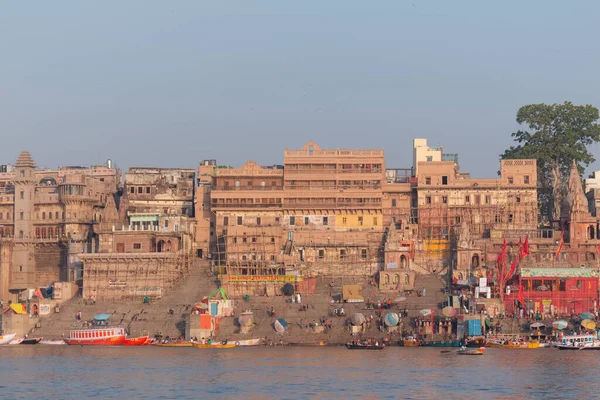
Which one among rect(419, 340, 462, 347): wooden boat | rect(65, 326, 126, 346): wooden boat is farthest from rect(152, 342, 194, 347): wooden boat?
rect(419, 340, 462, 347): wooden boat

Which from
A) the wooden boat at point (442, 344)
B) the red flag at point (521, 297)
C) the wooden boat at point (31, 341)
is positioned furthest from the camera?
the wooden boat at point (31, 341)

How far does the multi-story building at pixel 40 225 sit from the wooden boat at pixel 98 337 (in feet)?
58.2

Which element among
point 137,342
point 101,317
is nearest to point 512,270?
point 137,342

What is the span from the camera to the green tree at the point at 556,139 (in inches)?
5123

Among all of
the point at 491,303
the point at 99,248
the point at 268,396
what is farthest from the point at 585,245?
the point at 268,396

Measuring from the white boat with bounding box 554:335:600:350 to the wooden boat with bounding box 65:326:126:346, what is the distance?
3288cm

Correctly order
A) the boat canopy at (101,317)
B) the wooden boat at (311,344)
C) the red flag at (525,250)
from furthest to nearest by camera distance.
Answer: the red flag at (525,250) → the boat canopy at (101,317) → the wooden boat at (311,344)

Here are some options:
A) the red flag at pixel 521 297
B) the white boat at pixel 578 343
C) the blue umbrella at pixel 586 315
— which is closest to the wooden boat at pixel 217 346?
the red flag at pixel 521 297

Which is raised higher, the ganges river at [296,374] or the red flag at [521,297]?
the red flag at [521,297]

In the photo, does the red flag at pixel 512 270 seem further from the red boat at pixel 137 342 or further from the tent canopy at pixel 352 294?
the red boat at pixel 137 342

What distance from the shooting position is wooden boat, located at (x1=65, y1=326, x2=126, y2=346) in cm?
10800

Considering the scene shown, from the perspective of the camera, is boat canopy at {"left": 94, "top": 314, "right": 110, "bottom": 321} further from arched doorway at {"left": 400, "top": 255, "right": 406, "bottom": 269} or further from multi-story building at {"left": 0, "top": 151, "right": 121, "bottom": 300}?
arched doorway at {"left": 400, "top": 255, "right": 406, "bottom": 269}

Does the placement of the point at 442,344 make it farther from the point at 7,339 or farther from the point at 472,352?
the point at 7,339

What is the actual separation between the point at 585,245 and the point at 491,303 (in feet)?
47.1
